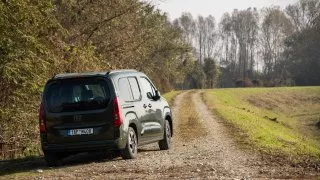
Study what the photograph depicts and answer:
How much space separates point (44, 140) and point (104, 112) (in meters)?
1.39

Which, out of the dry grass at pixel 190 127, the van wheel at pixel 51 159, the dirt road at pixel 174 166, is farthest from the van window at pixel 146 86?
the dry grass at pixel 190 127

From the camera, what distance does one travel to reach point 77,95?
12750mm

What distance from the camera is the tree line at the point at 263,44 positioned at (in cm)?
10012

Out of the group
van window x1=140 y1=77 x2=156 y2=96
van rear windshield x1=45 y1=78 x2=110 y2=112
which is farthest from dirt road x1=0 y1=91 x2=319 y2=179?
van window x1=140 y1=77 x2=156 y2=96

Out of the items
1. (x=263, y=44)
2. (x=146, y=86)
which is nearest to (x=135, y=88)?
(x=146, y=86)

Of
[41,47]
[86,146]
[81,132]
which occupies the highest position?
[41,47]

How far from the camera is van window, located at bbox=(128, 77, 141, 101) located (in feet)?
45.1

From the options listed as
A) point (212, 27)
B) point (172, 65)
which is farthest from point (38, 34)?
point (212, 27)

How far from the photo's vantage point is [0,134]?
17.8 m

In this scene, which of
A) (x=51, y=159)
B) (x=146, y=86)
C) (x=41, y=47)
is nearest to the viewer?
(x=51, y=159)

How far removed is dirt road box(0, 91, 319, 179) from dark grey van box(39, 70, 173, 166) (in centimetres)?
40

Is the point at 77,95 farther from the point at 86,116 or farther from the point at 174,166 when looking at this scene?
the point at 174,166

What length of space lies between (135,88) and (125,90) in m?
0.68

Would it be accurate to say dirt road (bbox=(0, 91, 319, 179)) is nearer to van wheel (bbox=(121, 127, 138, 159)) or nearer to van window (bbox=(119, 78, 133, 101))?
van wheel (bbox=(121, 127, 138, 159))
